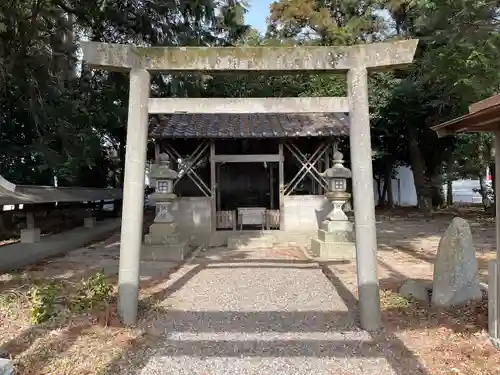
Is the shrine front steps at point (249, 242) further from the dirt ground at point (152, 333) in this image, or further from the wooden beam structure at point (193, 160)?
the dirt ground at point (152, 333)

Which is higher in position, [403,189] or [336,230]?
[403,189]

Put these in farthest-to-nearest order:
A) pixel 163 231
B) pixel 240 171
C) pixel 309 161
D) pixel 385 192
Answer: pixel 385 192
pixel 240 171
pixel 309 161
pixel 163 231

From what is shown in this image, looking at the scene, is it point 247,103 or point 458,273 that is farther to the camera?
point 458,273

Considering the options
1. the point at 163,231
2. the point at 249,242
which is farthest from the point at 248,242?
the point at 163,231

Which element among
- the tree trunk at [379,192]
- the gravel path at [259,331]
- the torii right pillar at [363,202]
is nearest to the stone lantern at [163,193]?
the gravel path at [259,331]

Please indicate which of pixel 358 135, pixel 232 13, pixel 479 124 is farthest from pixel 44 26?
pixel 479 124

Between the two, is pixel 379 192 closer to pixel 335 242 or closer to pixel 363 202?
pixel 335 242

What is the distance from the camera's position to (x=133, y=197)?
17.1 feet

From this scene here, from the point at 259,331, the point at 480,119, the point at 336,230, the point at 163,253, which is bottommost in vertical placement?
the point at 259,331

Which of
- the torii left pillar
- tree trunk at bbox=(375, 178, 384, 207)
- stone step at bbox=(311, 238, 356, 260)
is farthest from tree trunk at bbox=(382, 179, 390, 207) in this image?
the torii left pillar

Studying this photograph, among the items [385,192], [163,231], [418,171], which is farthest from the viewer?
[385,192]

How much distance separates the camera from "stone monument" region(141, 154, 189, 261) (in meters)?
10.4

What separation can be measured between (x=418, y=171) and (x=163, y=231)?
1486 cm

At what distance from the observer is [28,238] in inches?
464
